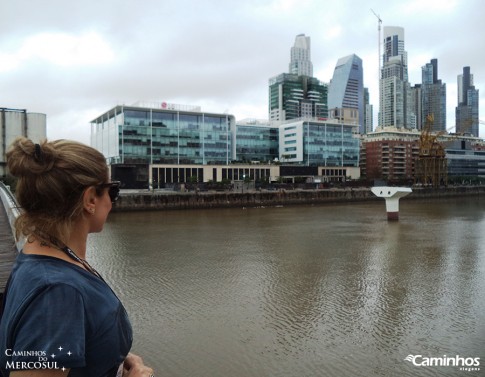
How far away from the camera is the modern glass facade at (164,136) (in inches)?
3346

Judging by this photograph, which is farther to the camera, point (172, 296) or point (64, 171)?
point (172, 296)

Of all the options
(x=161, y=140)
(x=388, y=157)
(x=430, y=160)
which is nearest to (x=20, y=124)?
(x=161, y=140)

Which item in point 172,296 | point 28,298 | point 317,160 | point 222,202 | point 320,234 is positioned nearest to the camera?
point 28,298

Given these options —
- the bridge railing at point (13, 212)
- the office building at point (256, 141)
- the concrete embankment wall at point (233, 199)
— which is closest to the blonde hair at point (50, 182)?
the bridge railing at point (13, 212)

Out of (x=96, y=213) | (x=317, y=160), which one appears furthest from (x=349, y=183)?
(x=96, y=213)

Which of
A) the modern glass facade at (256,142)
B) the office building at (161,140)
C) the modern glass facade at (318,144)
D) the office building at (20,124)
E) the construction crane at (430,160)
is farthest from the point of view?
the construction crane at (430,160)

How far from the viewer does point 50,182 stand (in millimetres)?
1793

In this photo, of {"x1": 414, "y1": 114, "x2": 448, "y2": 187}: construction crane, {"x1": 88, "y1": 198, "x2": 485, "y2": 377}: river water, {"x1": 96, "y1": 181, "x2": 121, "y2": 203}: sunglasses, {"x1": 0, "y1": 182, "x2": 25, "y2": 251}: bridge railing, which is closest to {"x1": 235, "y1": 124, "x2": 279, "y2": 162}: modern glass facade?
{"x1": 414, "y1": 114, "x2": 448, "y2": 187}: construction crane

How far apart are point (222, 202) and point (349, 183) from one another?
36.9 m

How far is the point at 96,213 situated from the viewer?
6.68ft

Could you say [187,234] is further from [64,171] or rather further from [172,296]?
[64,171]

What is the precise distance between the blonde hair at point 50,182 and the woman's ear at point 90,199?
23 millimetres

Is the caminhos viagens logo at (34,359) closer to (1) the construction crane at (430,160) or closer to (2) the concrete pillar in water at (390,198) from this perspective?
(2) the concrete pillar in water at (390,198)

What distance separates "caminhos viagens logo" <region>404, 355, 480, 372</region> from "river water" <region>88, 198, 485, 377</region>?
0.24ft
